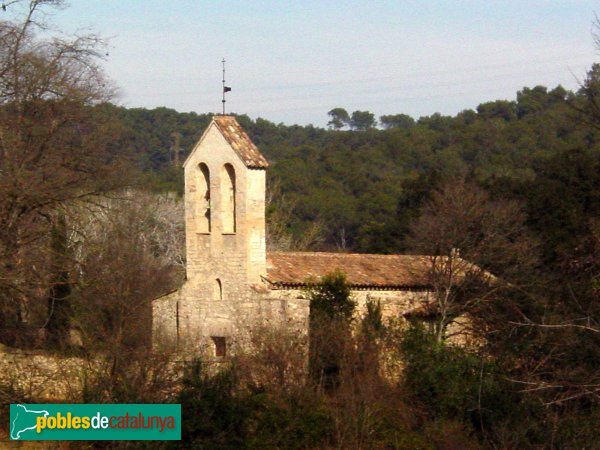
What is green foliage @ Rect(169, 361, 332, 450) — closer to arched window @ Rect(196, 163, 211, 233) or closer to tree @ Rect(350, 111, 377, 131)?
arched window @ Rect(196, 163, 211, 233)

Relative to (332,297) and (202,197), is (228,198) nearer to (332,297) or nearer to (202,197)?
(202,197)

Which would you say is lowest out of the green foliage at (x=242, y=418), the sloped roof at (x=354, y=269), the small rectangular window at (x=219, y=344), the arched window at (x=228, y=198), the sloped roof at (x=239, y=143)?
the green foliage at (x=242, y=418)

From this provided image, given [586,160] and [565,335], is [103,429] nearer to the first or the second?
[565,335]

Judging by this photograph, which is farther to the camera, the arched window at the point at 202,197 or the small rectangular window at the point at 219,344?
the arched window at the point at 202,197

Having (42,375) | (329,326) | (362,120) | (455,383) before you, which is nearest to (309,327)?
(329,326)

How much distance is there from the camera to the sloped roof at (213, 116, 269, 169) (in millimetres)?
22250

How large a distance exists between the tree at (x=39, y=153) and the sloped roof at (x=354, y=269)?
4.27 meters

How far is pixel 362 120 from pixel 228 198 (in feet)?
291

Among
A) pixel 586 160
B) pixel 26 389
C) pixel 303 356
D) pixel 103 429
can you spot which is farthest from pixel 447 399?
pixel 586 160

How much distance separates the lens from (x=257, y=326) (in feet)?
69.2

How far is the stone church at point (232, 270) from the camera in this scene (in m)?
22.0

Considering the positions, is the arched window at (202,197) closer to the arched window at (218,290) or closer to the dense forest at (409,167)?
the arched window at (218,290)

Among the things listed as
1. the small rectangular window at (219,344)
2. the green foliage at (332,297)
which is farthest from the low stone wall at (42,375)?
the green foliage at (332,297)

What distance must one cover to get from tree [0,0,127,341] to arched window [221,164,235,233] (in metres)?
2.96
